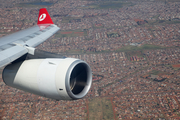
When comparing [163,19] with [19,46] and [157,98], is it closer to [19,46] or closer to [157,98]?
[157,98]

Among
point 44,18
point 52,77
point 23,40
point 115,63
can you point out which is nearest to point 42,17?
point 44,18

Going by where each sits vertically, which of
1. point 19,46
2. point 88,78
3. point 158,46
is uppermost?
point 19,46

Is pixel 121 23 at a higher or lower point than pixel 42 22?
lower

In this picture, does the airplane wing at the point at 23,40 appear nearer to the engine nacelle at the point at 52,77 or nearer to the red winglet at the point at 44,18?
the red winglet at the point at 44,18

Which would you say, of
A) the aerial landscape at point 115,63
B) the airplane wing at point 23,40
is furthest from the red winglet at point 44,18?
the aerial landscape at point 115,63

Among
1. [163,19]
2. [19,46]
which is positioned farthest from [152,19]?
[19,46]

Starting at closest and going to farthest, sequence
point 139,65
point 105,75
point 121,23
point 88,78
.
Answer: point 88,78, point 105,75, point 139,65, point 121,23
